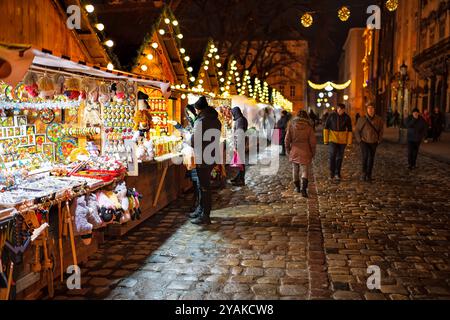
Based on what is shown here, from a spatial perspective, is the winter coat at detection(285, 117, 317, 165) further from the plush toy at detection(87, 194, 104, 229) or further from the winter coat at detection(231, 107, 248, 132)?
the plush toy at detection(87, 194, 104, 229)

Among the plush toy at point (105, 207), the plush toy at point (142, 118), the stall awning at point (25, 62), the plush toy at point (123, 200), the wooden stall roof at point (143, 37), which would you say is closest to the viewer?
the stall awning at point (25, 62)

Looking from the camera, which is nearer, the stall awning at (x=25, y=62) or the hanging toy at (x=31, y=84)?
the stall awning at (x=25, y=62)

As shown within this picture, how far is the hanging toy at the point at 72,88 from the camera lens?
7.38m

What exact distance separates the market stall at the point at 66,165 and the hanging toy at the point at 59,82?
2cm

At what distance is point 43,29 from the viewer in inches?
301

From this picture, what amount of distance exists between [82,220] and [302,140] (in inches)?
227

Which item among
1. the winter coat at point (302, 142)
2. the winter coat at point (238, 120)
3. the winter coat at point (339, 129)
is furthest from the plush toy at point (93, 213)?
the winter coat at point (339, 129)

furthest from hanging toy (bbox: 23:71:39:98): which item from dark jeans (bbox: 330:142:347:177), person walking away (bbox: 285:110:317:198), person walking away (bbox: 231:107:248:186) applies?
dark jeans (bbox: 330:142:347:177)

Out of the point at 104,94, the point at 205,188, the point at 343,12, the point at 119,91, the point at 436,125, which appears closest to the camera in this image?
the point at 205,188

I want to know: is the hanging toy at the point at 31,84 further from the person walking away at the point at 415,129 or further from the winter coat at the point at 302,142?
the person walking away at the point at 415,129

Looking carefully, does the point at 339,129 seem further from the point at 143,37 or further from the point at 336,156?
the point at 143,37

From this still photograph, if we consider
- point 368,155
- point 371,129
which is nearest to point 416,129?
point 368,155

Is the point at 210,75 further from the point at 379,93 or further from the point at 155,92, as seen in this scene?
the point at 379,93

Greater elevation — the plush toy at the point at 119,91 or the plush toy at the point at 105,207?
the plush toy at the point at 119,91
